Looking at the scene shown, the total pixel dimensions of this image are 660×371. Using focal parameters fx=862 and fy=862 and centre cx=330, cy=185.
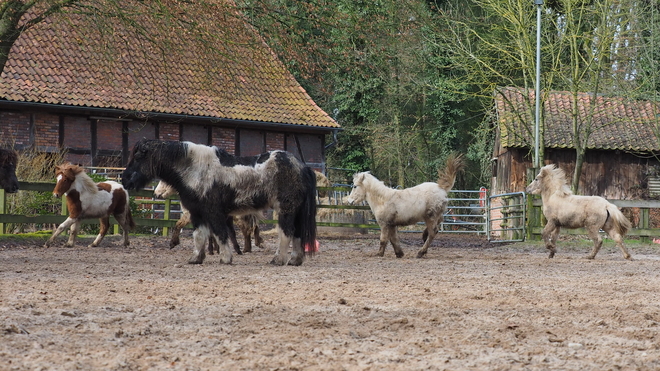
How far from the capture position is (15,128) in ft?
84.2

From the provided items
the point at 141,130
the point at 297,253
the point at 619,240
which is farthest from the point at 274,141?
the point at 297,253

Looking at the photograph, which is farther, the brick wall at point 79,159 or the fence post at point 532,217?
the brick wall at point 79,159

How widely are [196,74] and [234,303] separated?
412 inches

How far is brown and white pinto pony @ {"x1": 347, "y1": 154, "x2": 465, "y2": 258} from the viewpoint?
1533cm

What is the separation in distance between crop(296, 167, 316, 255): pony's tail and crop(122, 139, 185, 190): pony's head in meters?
1.85

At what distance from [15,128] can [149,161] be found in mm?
14614

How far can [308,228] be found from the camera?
41.7 feet

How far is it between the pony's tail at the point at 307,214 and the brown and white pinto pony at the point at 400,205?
111 inches

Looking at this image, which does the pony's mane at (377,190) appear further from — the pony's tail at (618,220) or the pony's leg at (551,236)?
the pony's tail at (618,220)

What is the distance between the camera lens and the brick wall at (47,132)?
26.1 m

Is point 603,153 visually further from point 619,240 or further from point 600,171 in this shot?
point 619,240

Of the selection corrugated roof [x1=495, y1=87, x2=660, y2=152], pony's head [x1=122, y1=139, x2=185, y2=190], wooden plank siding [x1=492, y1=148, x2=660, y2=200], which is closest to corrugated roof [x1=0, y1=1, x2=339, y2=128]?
pony's head [x1=122, y1=139, x2=185, y2=190]

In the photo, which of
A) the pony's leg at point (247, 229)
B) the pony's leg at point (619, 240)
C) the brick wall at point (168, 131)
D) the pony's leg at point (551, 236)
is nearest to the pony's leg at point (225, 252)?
the pony's leg at point (247, 229)

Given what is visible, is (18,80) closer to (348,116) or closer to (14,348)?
(348,116)
